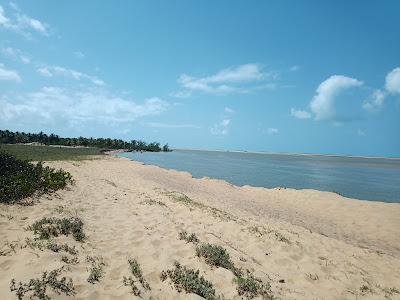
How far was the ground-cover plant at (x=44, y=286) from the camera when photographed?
213 inches

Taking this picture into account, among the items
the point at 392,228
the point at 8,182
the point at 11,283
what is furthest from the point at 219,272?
the point at 392,228

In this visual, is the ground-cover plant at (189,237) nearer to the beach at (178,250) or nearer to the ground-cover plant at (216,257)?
the beach at (178,250)

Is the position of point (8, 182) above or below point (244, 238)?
above

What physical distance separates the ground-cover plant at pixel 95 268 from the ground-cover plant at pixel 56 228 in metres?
1.42

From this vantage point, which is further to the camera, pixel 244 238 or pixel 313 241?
pixel 313 241

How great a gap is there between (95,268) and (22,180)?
8.49m

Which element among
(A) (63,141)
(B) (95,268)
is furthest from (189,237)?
(A) (63,141)

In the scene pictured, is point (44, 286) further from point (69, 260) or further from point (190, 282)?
point (190, 282)

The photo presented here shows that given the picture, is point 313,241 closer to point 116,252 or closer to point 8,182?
point 116,252

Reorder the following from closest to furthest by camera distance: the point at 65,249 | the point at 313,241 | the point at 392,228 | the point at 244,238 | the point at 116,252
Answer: the point at 65,249, the point at 116,252, the point at 244,238, the point at 313,241, the point at 392,228

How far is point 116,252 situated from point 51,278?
2.52 metres

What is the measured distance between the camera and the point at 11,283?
5742 mm

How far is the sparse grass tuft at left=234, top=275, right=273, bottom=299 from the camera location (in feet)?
22.8

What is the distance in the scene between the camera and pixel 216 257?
27.3ft
